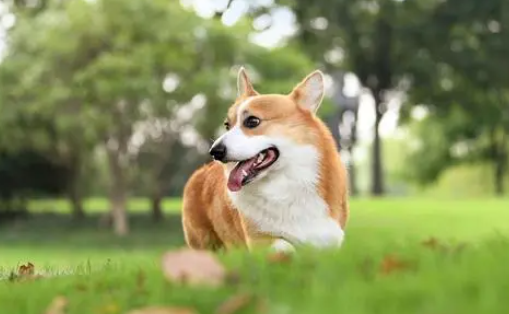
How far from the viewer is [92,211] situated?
2881cm

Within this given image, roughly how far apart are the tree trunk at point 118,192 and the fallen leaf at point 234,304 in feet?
63.9

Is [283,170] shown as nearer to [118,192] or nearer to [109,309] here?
[109,309]

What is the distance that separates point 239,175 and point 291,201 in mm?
296

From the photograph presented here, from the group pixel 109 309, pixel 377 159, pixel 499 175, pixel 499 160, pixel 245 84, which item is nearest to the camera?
pixel 109 309

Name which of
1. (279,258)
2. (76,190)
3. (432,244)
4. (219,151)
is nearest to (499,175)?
(76,190)

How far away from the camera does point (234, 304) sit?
255 centimetres

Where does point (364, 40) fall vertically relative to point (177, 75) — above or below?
above

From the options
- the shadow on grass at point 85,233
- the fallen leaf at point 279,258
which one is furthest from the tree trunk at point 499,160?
the fallen leaf at point 279,258

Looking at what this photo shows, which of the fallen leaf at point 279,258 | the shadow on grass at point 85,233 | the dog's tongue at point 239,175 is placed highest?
the shadow on grass at point 85,233

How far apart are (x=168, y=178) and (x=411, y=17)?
37.2ft

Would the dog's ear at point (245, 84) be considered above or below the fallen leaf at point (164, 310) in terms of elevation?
above

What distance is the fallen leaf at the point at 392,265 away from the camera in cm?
292

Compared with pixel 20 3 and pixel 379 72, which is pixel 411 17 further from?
pixel 20 3

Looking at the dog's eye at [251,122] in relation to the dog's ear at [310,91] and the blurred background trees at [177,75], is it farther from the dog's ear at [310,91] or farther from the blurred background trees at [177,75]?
the blurred background trees at [177,75]
